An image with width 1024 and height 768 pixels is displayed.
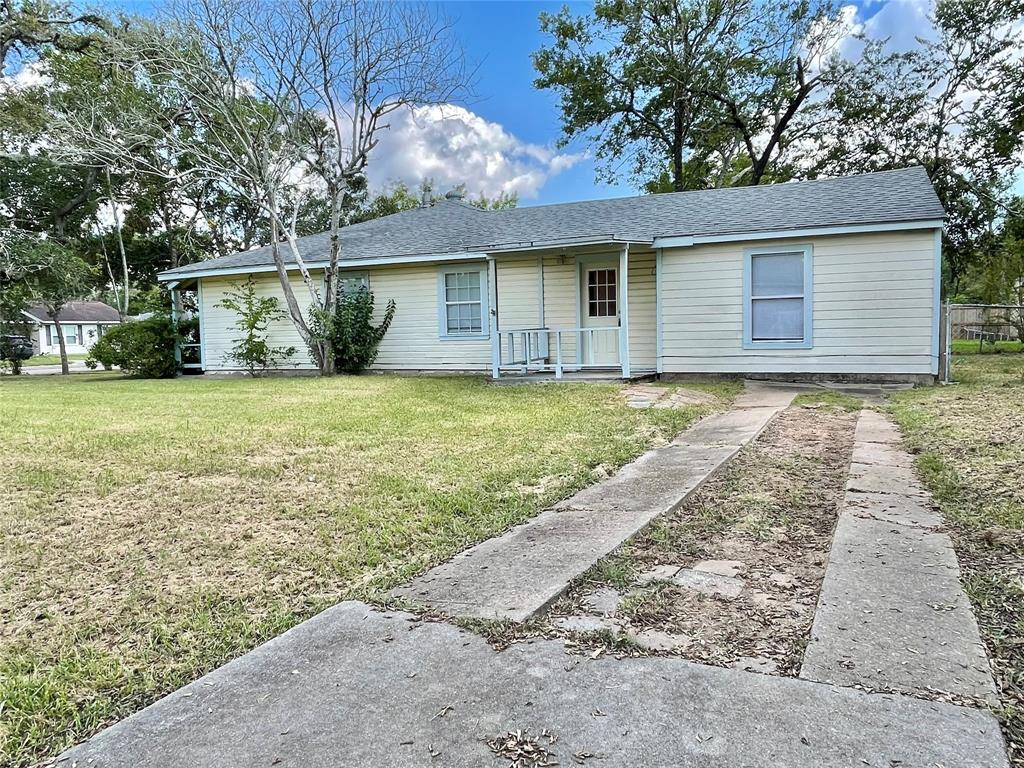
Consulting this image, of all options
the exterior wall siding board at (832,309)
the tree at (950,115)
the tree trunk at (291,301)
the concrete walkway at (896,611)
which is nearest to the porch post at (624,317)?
the exterior wall siding board at (832,309)

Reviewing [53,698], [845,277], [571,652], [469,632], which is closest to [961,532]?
[571,652]

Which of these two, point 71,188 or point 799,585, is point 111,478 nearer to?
point 799,585

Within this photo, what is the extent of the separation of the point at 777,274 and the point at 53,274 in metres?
18.4

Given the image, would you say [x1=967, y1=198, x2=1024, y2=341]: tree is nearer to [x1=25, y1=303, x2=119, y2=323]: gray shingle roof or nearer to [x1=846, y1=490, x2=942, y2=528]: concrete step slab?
[x1=846, y1=490, x2=942, y2=528]: concrete step slab

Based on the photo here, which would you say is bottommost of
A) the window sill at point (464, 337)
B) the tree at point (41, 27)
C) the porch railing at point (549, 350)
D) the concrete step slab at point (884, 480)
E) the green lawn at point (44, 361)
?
the concrete step slab at point (884, 480)

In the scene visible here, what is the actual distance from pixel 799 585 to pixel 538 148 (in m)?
26.7

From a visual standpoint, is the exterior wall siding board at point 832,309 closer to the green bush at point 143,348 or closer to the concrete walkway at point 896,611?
the concrete walkway at point 896,611

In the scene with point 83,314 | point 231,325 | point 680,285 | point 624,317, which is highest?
point 83,314

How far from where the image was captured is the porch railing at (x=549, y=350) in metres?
11.4

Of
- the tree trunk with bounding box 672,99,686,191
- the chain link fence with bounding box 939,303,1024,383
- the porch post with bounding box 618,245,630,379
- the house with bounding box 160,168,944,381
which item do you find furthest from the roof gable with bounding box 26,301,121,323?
the chain link fence with bounding box 939,303,1024,383

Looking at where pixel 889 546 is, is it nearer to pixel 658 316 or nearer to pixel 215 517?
pixel 215 517

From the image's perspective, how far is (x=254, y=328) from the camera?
13961 mm

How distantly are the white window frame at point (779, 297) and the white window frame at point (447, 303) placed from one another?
4882 millimetres

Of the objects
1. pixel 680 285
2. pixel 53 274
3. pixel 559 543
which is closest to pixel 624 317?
pixel 680 285
